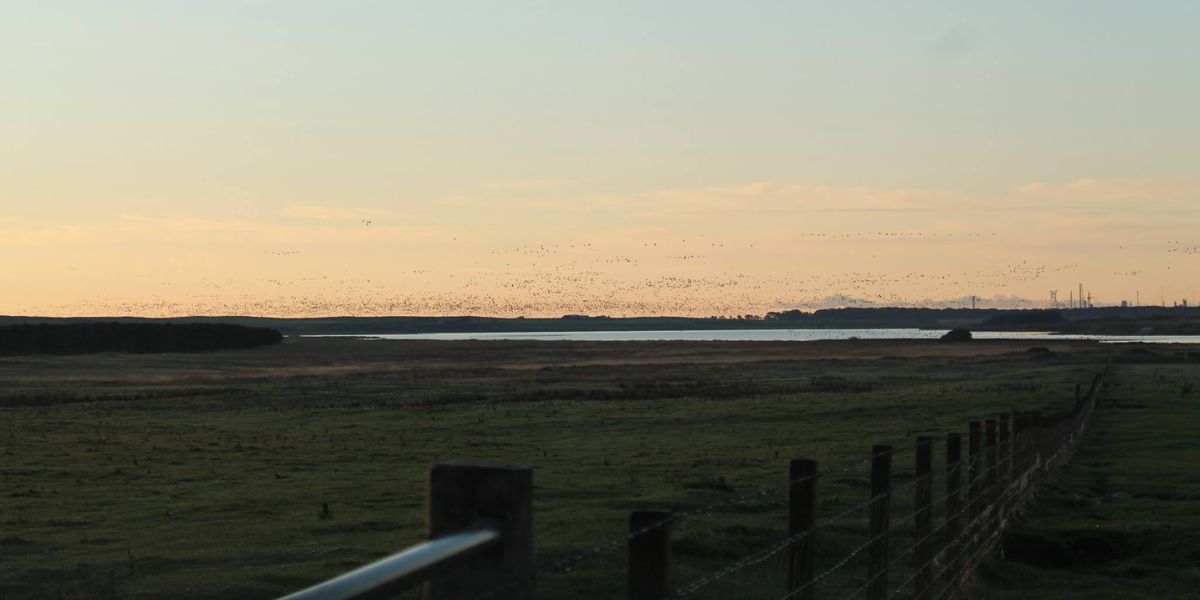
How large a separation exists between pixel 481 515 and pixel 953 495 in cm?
963

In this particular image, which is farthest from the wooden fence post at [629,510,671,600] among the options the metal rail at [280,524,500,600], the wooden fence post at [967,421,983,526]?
the wooden fence post at [967,421,983,526]

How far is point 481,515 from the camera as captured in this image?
11.1 ft

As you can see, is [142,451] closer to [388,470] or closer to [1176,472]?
[388,470]

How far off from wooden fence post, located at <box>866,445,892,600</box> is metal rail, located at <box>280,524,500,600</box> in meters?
5.96

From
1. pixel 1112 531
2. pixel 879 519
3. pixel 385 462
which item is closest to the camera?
pixel 879 519

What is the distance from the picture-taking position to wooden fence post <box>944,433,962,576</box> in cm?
1229

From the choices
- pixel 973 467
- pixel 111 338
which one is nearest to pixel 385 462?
pixel 973 467

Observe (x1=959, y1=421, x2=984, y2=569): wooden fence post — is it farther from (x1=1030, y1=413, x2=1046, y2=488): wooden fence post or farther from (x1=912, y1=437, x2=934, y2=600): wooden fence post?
(x1=1030, y1=413, x2=1046, y2=488): wooden fence post

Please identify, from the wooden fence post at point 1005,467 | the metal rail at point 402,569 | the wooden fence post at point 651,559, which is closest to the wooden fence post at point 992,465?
the wooden fence post at point 1005,467

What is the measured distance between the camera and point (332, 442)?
36.3m

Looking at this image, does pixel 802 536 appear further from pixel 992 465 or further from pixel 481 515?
pixel 992 465

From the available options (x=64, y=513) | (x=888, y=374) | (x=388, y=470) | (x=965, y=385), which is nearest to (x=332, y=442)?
(x=388, y=470)

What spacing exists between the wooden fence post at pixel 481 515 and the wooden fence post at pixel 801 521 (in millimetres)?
4039

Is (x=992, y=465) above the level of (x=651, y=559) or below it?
below
